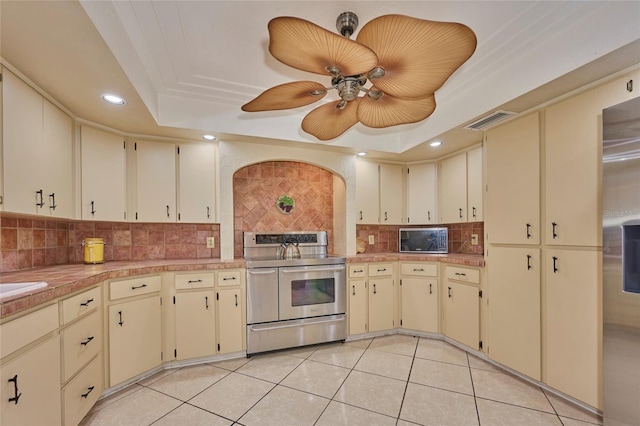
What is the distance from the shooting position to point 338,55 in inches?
48.3

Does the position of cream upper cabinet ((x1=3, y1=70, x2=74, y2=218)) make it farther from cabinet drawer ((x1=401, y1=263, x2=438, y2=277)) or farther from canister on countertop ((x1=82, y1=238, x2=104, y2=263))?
cabinet drawer ((x1=401, y1=263, x2=438, y2=277))

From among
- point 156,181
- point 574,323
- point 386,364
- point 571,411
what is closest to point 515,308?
point 574,323

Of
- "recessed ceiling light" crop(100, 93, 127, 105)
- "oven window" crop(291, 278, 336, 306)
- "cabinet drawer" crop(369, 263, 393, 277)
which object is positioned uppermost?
"recessed ceiling light" crop(100, 93, 127, 105)

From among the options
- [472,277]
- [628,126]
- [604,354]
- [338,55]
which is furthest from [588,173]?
[338,55]

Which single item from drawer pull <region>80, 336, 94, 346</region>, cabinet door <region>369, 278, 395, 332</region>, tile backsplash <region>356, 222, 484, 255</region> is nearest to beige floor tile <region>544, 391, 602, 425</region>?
cabinet door <region>369, 278, 395, 332</region>

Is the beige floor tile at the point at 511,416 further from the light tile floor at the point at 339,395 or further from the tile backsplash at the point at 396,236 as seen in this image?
the tile backsplash at the point at 396,236

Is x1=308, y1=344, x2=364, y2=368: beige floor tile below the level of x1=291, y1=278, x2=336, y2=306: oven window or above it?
below

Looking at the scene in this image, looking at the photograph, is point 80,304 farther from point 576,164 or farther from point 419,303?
point 576,164

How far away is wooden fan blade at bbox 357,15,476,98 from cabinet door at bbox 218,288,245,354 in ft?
7.37

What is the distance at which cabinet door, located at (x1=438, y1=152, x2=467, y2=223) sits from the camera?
3.29m

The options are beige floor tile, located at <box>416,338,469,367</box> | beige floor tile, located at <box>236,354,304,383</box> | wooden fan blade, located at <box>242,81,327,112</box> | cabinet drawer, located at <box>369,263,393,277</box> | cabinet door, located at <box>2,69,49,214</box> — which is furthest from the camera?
cabinet drawer, located at <box>369,263,393,277</box>

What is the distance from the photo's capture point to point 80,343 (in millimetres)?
1752

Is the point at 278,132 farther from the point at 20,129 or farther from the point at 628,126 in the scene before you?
the point at 628,126

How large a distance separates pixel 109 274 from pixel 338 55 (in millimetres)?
2193
